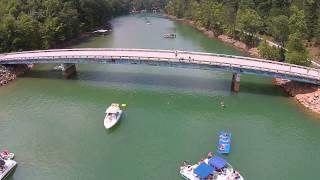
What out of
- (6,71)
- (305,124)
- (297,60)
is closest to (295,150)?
(305,124)

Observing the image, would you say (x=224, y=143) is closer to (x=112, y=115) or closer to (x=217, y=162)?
(x=217, y=162)

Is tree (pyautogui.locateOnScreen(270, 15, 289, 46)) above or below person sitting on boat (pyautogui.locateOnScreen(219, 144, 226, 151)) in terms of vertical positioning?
above

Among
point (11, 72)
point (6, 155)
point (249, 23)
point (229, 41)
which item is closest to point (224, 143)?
point (6, 155)

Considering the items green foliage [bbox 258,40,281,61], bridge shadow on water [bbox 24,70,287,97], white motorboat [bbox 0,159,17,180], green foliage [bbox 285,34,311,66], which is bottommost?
white motorboat [bbox 0,159,17,180]

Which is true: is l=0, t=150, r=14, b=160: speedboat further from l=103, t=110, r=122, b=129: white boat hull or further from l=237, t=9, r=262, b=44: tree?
l=237, t=9, r=262, b=44: tree

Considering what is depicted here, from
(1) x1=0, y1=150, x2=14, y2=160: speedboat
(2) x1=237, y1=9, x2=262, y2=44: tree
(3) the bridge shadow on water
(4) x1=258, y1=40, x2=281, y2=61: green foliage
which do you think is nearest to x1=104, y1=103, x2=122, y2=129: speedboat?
(1) x1=0, y1=150, x2=14, y2=160: speedboat

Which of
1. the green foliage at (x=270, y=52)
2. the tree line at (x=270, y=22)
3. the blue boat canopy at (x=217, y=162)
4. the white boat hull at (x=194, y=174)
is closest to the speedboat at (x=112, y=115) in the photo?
the white boat hull at (x=194, y=174)
